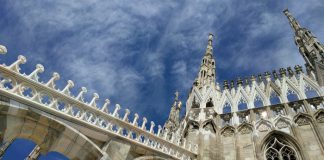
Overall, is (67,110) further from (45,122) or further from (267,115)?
(267,115)

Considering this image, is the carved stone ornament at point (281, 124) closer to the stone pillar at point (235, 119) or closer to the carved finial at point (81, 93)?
the stone pillar at point (235, 119)

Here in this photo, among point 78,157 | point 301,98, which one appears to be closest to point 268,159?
point 301,98

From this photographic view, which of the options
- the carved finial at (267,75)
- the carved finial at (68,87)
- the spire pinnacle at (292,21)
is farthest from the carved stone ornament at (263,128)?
the spire pinnacle at (292,21)

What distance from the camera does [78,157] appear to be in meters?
8.63

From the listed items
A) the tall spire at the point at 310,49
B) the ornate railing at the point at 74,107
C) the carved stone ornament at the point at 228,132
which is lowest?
the ornate railing at the point at 74,107

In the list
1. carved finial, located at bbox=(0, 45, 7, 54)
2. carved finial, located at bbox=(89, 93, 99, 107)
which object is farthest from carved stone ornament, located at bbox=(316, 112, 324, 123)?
carved finial, located at bbox=(0, 45, 7, 54)

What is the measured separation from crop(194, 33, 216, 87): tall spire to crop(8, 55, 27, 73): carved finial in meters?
9.82

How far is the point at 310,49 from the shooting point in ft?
63.9

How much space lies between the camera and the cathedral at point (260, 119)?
12.0 metres

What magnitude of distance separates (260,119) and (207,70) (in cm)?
525

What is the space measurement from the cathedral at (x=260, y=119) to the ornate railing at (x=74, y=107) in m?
1.70

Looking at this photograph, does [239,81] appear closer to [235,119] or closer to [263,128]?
[235,119]

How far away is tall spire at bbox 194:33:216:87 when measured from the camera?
16.5 meters

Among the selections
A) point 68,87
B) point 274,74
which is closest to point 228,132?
point 274,74
